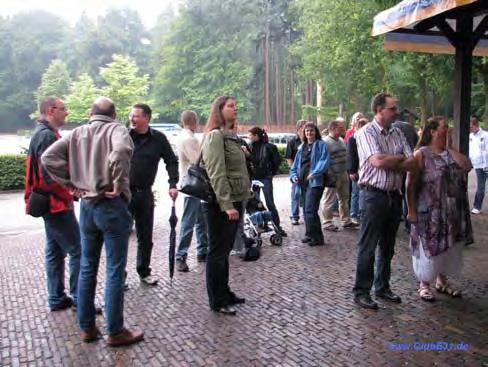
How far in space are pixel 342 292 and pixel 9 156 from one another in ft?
41.3

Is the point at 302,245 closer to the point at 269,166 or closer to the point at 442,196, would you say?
the point at 269,166

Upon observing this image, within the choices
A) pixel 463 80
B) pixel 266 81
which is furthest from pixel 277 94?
pixel 463 80

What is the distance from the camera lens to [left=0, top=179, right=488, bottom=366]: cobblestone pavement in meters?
3.56

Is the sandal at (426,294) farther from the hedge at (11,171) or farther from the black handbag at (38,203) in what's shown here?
the hedge at (11,171)

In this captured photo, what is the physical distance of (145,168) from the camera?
16.4ft

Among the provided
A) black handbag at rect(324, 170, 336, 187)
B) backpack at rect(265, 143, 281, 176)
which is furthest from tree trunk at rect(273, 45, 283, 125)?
backpack at rect(265, 143, 281, 176)

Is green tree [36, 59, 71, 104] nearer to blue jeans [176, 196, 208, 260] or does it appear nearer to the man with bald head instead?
blue jeans [176, 196, 208, 260]

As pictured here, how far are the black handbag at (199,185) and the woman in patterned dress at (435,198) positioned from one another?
183 cm

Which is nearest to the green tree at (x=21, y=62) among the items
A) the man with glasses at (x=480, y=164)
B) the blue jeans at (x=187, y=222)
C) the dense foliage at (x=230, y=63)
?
the dense foliage at (x=230, y=63)

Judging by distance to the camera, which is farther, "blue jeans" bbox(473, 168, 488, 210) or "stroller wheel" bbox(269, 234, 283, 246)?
"blue jeans" bbox(473, 168, 488, 210)

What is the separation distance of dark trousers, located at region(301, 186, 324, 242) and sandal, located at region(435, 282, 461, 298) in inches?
89.7

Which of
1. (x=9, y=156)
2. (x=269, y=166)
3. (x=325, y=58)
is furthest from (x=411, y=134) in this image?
(x=325, y=58)

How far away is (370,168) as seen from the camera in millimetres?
4344

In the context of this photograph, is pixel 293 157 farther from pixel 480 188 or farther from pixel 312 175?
pixel 480 188
